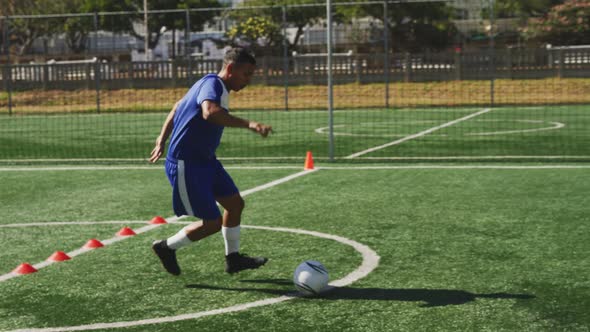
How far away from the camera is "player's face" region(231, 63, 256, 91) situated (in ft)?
23.9

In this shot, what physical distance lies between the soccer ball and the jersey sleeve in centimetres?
141

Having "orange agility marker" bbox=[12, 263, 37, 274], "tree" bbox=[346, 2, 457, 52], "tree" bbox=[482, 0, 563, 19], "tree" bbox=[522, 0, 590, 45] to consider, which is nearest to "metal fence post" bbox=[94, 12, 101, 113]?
"tree" bbox=[346, 2, 457, 52]

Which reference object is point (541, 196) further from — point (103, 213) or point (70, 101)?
point (70, 101)

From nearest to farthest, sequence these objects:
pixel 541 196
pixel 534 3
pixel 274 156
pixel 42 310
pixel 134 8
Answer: pixel 42 310
pixel 541 196
pixel 274 156
pixel 534 3
pixel 134 8

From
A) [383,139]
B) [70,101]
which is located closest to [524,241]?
[383,139]

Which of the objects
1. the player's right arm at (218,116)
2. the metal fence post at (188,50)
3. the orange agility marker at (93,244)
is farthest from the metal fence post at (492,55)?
the player's right arm at (218,116)

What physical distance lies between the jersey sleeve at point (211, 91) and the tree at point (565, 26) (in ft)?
99.9

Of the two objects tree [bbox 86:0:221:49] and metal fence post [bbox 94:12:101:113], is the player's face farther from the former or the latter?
metal fence post [bbox 94:12:101:113]

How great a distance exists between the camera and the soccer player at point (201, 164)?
7262 mm

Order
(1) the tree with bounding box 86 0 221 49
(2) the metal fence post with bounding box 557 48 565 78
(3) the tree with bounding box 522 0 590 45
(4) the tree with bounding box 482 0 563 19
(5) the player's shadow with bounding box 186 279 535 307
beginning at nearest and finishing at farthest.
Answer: (5) the player's shadow with bounding box 186 279 535 307
(2) the metal fence post with bounding box 557 48 565 78
(4) the tree with bounding box 482 0 563 19
(3) the tree with bounding box 522 0 590 45
(1) the tree with bounding box 86 0 221 49

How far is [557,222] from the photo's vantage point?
966cm

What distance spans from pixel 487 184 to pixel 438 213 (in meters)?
2.48

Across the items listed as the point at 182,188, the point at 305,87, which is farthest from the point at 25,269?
the point at 305,87

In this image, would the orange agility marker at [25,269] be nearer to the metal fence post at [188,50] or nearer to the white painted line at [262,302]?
the white painted line at [262,302]
